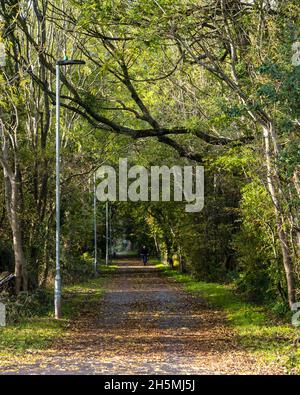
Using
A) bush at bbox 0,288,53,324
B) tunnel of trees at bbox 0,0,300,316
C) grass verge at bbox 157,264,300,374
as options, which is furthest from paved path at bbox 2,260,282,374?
tunnel of trees at bbox 0,0,300,316

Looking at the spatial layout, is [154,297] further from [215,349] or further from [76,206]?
[215,349]

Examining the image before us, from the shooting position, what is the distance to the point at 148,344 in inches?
692

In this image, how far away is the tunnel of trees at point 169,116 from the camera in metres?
17.4

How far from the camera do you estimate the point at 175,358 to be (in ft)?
50.2

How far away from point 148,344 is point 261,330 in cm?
335

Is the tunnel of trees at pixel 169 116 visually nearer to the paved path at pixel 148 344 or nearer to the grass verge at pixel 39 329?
the grass verge at pixel 39 329

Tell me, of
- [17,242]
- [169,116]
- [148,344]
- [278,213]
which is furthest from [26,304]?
[169,116]

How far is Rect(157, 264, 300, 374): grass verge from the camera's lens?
14.8 meters

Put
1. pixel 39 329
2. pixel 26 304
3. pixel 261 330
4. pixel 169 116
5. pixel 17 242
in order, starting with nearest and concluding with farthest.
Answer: pixel 261 330, pixel 39 329, pixel 26 304, pixel 17 242, pixel 169 116

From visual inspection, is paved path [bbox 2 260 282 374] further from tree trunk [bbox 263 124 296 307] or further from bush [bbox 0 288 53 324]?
tree trunk [bbox 263 124 296 307]

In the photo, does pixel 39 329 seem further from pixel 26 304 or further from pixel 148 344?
pixel 148 344

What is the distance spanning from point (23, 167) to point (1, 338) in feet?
34.5

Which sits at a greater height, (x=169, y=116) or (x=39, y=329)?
(x=169, y=116)

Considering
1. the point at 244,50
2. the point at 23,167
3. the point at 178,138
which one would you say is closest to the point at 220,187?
the point at 178,138
